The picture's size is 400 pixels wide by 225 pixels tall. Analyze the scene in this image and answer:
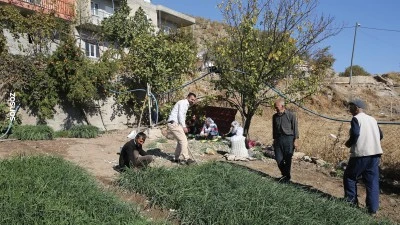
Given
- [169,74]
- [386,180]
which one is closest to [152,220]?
Result: [386,180]

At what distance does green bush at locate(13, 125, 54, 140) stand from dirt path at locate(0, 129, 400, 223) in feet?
1.22

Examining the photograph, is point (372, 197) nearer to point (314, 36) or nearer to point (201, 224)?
point (201, 224)

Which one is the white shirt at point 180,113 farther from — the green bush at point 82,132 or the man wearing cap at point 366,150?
the green bush at point 82,132

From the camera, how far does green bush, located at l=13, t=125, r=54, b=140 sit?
369 inches

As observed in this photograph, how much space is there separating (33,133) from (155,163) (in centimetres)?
431

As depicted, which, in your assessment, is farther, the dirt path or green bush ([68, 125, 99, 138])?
green bush ([68, 125, 99, 138])

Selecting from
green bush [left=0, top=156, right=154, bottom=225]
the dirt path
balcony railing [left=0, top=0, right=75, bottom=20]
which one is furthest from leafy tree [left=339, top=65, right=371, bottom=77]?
green bush [left=0, top=156, right=154, bottom=225]

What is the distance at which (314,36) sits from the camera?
9.34 meters

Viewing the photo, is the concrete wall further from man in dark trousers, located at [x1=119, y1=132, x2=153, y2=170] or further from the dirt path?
man in dark trousers, located at [x1=119, y1=132, x2=153, y2=170]

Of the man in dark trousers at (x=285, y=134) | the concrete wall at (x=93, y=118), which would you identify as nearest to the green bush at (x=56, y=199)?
the man in dark trousers at (x=285, y=134)

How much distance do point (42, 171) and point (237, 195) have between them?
9.19ft

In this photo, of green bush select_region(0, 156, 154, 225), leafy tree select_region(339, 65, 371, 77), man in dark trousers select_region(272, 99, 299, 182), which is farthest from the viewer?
leafy tree select_region(339, 65, 371, 77)

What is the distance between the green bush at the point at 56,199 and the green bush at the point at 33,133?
450 centimetres

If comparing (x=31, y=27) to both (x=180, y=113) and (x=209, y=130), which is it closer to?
(x=209, y=130)
